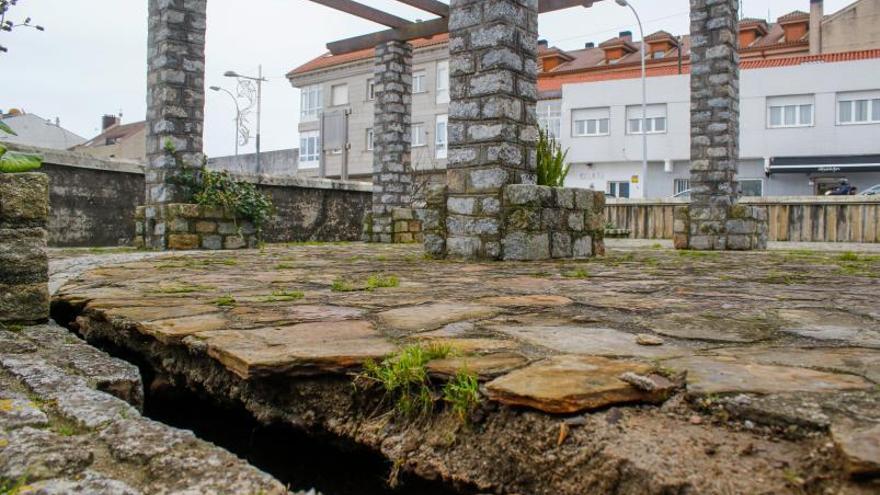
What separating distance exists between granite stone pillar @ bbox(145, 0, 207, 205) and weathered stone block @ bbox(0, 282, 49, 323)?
7080mm

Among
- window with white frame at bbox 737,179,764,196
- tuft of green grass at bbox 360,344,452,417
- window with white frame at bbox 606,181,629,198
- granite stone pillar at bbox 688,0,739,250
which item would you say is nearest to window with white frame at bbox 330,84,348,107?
window with white frame at bbox 606,181,629,198

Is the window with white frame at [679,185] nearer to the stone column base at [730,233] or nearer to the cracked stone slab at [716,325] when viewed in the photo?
the stone column base at [730,233]

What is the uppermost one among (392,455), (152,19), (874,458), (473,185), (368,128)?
(368,128)

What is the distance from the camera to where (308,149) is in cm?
3669

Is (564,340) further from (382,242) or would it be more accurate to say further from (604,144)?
(604,144)

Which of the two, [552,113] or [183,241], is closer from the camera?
[183,241]

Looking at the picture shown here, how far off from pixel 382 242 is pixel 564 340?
12371 mm

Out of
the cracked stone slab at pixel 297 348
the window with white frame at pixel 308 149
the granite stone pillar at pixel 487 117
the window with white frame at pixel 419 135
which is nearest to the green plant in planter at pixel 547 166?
the granite stone pillar at pixel 487 117

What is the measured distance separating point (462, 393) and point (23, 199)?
2.15m

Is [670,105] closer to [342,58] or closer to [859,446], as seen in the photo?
[342,58]

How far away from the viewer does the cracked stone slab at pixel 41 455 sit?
1177 mm

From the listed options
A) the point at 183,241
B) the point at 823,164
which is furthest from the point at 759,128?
the point at 183,241

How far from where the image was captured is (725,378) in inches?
61.1

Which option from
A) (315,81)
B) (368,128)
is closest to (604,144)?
(368,128)
